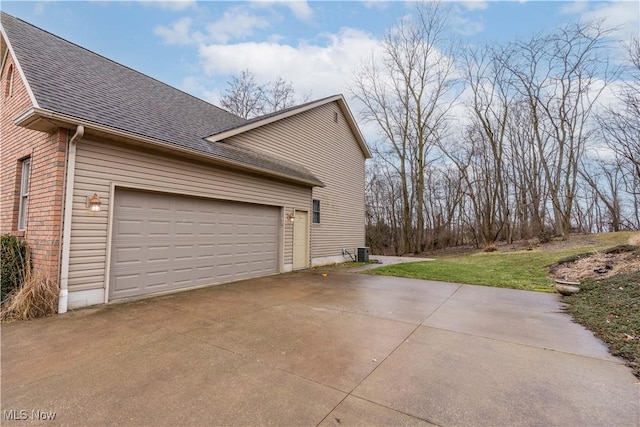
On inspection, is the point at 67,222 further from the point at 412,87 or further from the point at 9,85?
the point at 412,87

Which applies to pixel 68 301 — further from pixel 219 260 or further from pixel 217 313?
pixel 219 260

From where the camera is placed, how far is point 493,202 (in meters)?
19.3

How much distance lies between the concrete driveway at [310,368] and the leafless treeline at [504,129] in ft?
50.9

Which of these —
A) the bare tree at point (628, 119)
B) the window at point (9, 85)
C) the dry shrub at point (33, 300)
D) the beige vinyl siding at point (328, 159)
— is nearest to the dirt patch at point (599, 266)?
the beige vinyl siding at point (328, 159)

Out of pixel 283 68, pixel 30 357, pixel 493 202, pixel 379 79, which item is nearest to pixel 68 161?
pixel 30 357

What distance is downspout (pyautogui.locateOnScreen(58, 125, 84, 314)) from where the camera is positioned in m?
4.67

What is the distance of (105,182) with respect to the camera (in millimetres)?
5277

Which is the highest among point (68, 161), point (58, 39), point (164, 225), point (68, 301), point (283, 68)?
point (283, 68)

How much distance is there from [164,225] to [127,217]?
716 millimetres

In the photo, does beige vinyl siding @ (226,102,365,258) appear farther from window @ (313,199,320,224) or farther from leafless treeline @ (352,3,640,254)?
leafless treeline @ (352,3,640,254)

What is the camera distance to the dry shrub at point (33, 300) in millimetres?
4344

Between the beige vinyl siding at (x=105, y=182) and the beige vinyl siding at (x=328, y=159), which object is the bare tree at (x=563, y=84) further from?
the beige vinyl siding at (x=105, y=182)

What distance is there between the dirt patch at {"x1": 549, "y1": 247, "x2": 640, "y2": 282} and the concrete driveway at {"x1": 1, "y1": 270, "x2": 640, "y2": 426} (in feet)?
9.98

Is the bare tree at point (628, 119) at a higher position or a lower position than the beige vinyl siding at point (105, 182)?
higher
